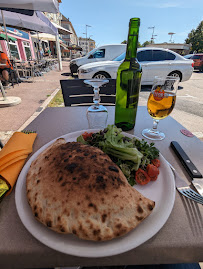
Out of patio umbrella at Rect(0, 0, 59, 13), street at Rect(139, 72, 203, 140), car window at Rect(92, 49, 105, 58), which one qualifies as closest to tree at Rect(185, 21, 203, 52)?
car window at Rect(92, 49, 105, 58)

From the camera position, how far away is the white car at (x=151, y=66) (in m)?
7.04

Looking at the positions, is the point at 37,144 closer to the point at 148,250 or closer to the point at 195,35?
the point at 148,250

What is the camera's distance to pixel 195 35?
4278 cm

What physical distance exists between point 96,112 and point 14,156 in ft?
2.77

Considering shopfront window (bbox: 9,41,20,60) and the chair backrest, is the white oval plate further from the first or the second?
shopfront window (bbox: 9,41,20,60)

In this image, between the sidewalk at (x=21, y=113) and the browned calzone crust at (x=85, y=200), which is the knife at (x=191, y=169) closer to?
the browned calzone crust at (x=85, y=200)

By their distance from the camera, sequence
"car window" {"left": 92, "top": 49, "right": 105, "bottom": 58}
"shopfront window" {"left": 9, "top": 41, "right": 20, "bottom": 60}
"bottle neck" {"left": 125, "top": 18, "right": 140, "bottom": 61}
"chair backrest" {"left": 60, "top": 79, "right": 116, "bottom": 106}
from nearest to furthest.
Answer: "bottle neck" {"left": 125, "top": 18, "right": 140, "bottom": 61}
"chair backrest" {"left": 60, "top": 79, "right": 116, "bottom": 106}
"car window" {"left": 92, "top": 49, "right": 105, "bottom": 58}
"shopfront window" {"left": 9, "top": 41, "right": 20, "bottom": 60}

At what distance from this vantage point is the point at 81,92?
9.14 ft

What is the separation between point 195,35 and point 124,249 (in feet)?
190

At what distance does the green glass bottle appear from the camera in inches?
49.6

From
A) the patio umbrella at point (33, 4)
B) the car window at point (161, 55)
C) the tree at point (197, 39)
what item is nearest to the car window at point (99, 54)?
the car window at point (161, 55)

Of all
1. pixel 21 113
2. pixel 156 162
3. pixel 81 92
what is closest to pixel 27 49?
pixel 21 113

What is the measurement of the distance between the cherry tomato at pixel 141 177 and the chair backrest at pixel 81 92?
2.16 metres

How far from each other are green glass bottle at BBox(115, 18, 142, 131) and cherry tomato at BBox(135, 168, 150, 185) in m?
0.70
